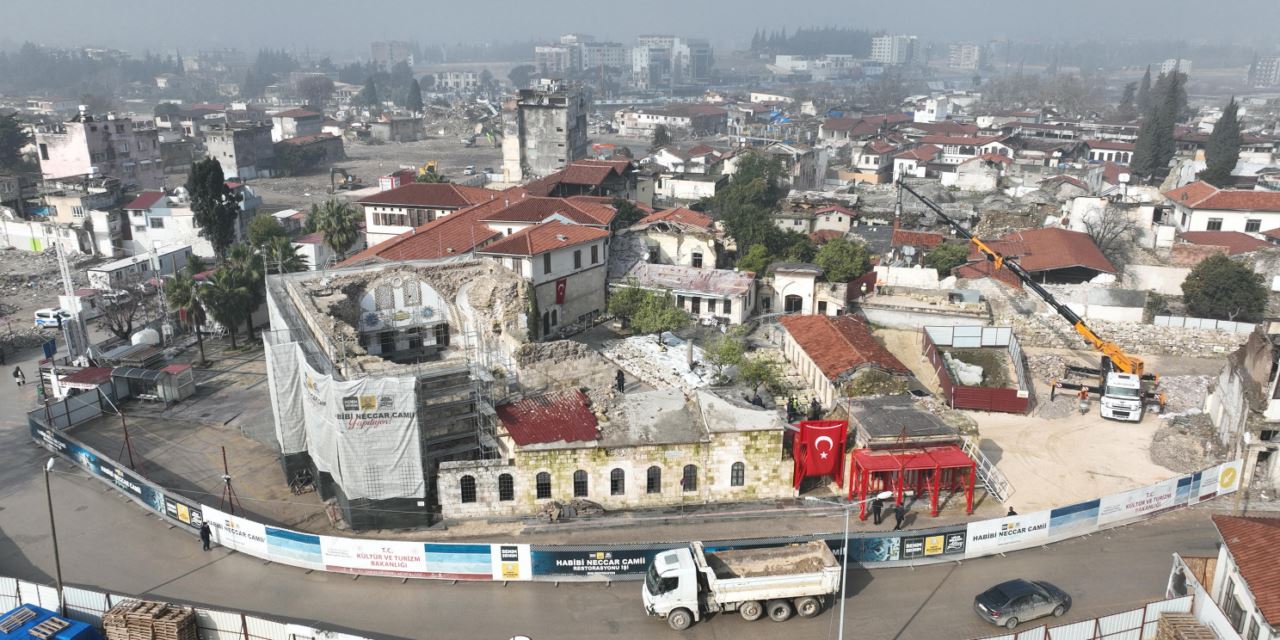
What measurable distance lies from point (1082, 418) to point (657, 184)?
50.3 meters

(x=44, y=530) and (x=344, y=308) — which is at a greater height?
(x=344, y=308)

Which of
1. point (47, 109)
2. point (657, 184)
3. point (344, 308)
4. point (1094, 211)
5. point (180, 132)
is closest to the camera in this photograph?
point (344, 308)

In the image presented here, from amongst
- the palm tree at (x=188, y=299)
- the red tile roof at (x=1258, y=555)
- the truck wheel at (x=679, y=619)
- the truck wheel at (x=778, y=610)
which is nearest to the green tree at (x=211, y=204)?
the palm tree at (x=188, y=299)

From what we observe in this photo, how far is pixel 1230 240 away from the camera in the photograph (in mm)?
55281

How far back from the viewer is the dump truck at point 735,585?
21500mm

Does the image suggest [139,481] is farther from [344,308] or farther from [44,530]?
[344,308]

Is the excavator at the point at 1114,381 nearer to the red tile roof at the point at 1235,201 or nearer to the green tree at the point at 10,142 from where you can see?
the red tile roof at the point at 1235,201

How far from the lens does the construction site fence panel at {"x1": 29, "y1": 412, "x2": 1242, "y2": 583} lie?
23281 mm

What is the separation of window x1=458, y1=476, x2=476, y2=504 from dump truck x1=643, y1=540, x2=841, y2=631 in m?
6.87

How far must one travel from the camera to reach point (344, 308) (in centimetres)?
3447

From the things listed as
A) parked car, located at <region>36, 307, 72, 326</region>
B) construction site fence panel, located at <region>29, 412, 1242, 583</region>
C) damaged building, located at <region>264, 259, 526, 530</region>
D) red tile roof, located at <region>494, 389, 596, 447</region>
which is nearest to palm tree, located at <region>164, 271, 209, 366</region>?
damaged building, located at <region>264, 259, 526, 530</region>

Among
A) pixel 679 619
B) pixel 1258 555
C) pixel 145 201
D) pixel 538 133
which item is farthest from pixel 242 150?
pixel 1258 555

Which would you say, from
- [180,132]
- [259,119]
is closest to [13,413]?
[180,132]

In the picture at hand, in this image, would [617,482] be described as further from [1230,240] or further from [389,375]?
[1230,240]
